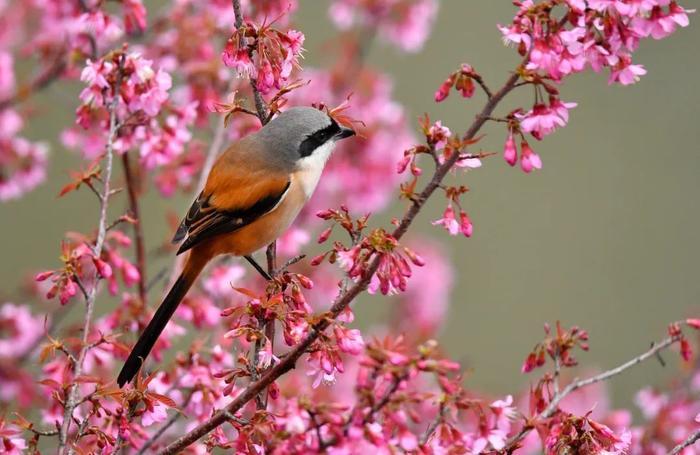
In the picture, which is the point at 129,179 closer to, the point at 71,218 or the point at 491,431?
the point at 491,431

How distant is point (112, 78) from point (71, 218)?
6.35 m

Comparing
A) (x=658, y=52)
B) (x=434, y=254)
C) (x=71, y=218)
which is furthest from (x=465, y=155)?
(x=658, y=52)

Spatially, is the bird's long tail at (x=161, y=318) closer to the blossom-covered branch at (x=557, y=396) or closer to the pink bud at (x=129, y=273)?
the pink bud at (x=129, y=273)

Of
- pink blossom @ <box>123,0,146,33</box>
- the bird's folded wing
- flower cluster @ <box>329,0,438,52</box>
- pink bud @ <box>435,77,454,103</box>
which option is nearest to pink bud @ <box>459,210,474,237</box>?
pink bud @ <box>435,77,454,103</box>

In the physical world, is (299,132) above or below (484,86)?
above

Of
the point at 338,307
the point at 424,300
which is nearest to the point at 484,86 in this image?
the point at 338,307

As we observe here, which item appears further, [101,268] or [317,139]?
[317,139]

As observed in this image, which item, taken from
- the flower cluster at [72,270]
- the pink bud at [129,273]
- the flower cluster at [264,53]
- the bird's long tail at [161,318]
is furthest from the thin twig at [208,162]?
the flower cluster at [264,53]

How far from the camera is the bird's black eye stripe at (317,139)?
397cm

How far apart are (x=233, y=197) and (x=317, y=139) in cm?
42

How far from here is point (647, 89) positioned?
38.8 feet

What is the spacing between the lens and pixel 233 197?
157 inches

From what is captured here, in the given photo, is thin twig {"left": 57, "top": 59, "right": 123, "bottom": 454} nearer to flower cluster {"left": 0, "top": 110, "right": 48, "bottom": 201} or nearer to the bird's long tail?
the bird's long tail

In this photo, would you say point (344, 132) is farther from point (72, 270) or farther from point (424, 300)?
point (424, 300)
